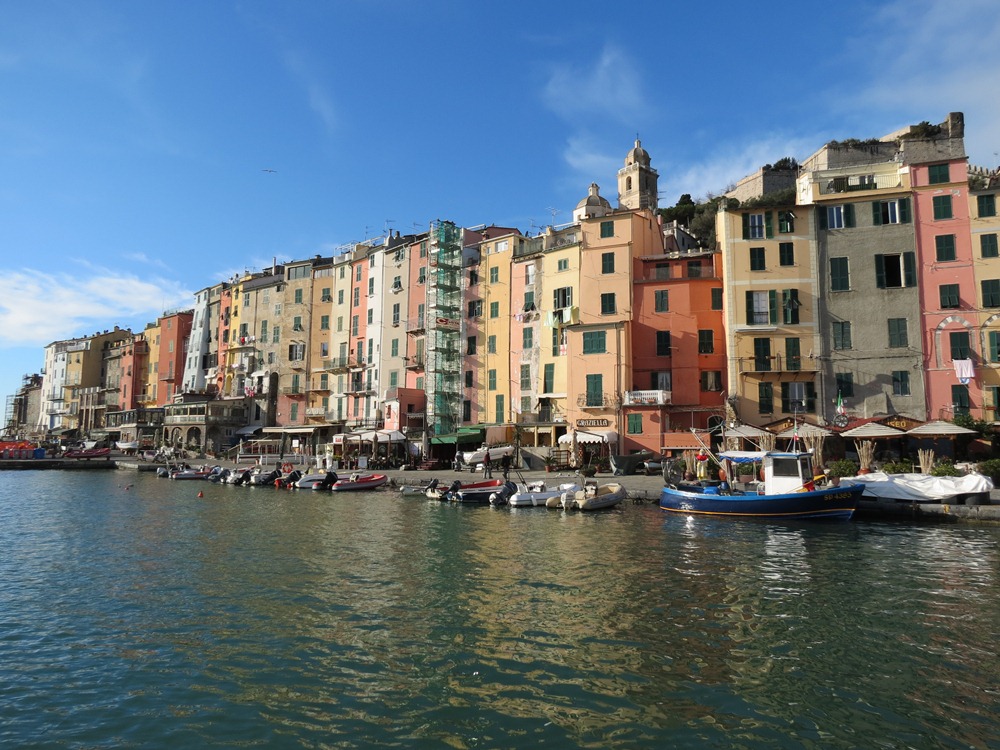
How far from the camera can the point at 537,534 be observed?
23.5 meters

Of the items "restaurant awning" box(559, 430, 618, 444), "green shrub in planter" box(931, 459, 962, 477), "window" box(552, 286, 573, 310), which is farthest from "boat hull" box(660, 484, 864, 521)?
"window" box(552, 286, 573, 310)

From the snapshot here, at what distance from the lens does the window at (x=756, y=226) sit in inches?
1641

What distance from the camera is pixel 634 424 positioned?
4312 cm

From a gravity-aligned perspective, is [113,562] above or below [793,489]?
below

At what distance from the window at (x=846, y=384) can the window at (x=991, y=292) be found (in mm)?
7465

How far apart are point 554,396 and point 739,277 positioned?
1411cm

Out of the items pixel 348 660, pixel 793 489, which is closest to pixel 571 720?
pixel 348 660

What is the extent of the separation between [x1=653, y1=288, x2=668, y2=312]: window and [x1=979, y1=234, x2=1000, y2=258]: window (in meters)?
16.8

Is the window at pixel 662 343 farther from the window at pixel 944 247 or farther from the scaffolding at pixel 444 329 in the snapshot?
the scaffolding at pixel 444 329

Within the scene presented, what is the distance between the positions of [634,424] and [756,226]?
1398 centimetres

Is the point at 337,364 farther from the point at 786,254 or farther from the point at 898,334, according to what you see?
the point at 898,334

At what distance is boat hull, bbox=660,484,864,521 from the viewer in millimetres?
25031

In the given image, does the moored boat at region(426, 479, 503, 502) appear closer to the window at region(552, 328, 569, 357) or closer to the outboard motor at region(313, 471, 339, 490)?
the outboard motor at region(313, 471, 339, 490)

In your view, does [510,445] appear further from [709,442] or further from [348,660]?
[348,660]
